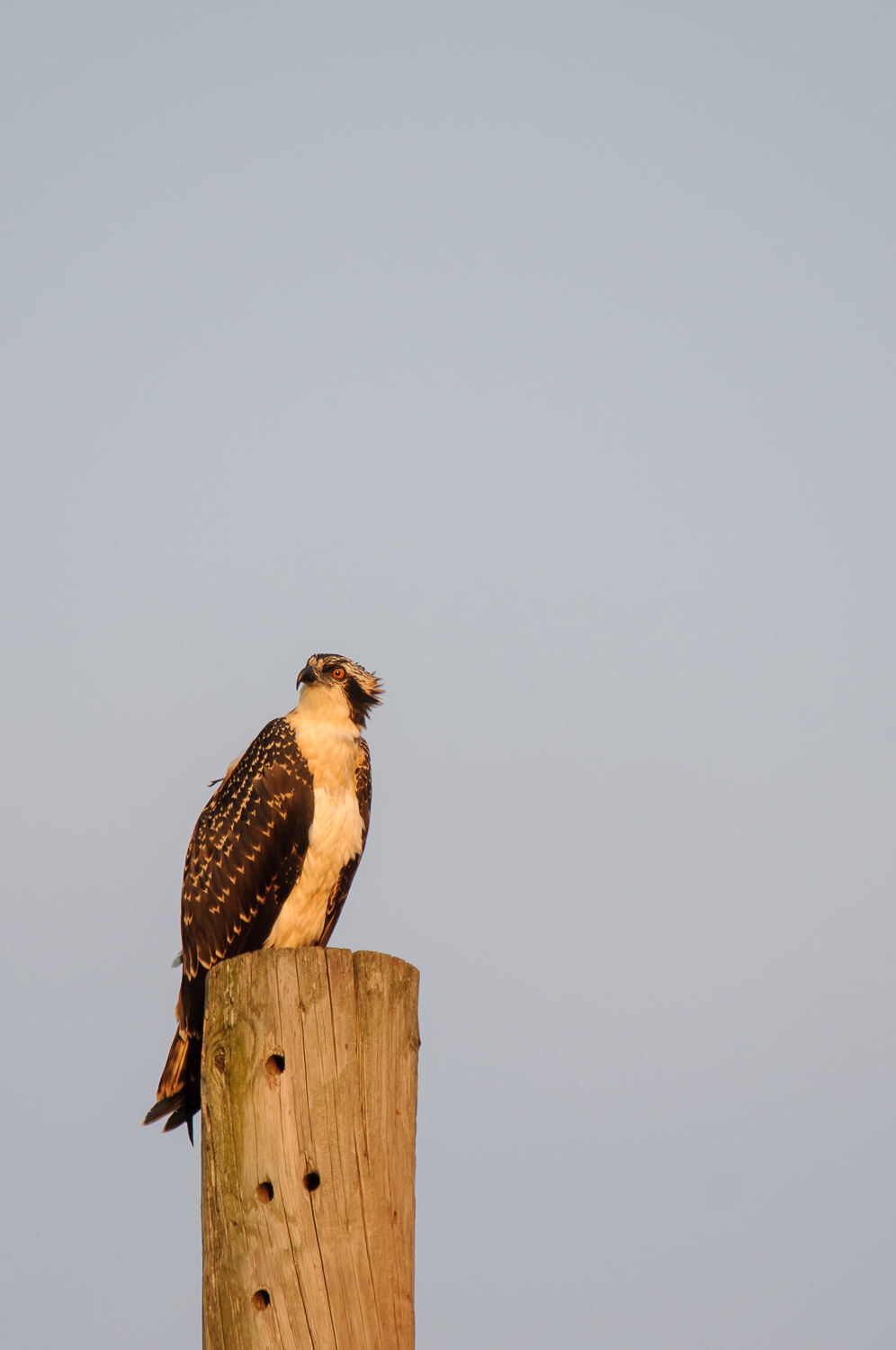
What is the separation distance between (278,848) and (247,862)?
0.62 feet

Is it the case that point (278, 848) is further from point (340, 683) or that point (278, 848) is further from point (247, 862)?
point (340, 683)

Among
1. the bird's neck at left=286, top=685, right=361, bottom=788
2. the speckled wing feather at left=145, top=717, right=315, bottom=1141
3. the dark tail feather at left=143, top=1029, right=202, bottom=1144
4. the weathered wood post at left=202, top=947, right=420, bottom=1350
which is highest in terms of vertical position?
the bird's neck at left=286, top=685, right=361, bottom=788

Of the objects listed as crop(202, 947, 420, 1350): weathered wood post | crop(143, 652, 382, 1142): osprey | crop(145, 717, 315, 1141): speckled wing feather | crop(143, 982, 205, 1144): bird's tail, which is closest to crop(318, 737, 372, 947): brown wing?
crop(143, 652, 382, 1142): osprey

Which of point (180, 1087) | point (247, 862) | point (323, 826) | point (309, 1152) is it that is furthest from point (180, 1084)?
point (309, 1152)

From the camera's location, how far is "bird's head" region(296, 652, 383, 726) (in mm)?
8172

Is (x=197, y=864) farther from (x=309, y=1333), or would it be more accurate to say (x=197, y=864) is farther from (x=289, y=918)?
(x=309, y=1333)

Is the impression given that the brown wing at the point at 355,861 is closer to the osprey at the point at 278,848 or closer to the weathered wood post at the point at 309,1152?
the osprey at the point at 278,848

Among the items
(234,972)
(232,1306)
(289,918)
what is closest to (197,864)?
(289,918)

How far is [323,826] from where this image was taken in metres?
7.54

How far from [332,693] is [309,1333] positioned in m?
4.60

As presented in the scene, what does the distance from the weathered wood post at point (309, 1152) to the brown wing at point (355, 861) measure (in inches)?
120

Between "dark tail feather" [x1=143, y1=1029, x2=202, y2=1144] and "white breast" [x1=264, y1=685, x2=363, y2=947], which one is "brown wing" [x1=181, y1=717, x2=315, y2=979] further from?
"dark tail feather" [x1=143, y1=1029, x2=202, y2=1144]

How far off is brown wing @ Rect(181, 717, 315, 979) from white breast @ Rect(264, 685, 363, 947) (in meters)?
0.05

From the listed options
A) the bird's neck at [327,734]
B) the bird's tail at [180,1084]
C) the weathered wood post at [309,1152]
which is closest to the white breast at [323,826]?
the bird's neck at [327,734]
